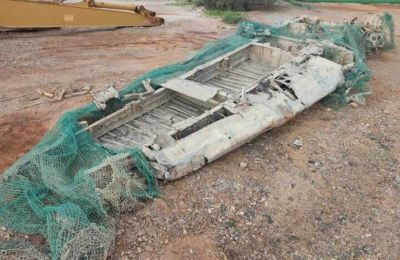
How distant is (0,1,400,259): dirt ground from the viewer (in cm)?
462

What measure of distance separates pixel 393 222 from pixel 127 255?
3239 mm

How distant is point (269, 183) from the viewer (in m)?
5.58

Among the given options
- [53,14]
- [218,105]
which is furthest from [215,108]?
[53,14]

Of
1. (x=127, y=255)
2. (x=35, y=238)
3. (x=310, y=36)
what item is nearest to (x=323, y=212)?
(x=127, y=255)

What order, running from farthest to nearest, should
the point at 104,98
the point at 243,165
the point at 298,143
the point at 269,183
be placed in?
1. the point at 298,143
2. the point at 104,98
3. the point at 243,165
4. the point at 269,183

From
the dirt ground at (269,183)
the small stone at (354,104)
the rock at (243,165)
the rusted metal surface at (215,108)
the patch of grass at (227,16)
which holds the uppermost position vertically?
the rusted metal surface at (215,108)

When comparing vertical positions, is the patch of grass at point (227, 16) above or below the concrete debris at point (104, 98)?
below

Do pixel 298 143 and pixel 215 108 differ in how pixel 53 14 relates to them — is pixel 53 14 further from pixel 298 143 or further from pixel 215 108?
pixel 298 143

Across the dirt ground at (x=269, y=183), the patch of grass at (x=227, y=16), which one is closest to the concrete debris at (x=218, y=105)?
the dirt ground at (x=269, y=183)

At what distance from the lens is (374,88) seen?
29.5 feet

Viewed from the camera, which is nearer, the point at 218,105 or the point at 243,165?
the point at 243,165

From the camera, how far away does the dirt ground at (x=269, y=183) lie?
4.62m

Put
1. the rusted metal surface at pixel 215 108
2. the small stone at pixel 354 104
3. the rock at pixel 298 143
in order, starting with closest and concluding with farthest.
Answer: the rusted metal surface at pixel 215 108 < the rock at pixel 298 143 < the small stone at pixel 354 104

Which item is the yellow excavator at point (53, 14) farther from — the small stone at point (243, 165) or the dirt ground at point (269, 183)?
the small stone at point (243, 165)
